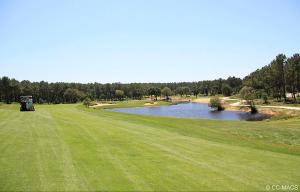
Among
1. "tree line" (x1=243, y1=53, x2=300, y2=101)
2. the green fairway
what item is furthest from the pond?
the green fairway

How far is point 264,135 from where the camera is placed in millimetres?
28750

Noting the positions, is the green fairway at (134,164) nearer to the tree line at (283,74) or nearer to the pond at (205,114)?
the pond at (205,114)

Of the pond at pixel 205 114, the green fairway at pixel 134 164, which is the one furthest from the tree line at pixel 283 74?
the green fairway at pixel 134 164

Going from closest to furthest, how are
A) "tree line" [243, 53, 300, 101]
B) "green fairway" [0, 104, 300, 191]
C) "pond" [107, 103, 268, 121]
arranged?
"green fairway" [0, 104, 300, 191] < "pond" [107, 103, 268, 121] < "tree line" [243, 53, 300, 101]

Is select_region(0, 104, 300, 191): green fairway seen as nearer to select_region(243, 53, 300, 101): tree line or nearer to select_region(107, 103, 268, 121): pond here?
select_region(107, 103, 268, 121): pond

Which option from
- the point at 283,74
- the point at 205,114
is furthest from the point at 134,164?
the point at 283,74

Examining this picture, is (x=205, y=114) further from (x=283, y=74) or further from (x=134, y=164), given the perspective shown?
(x=134, y=164)

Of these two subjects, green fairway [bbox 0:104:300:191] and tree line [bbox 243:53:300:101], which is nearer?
green fairway [bbox 0:104:300:191]

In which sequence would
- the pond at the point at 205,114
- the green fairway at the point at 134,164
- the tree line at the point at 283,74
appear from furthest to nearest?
1. the tree line at the point at 283,74
2. the pond at the point at 205,114
3. the green fairway at the point at 134,164

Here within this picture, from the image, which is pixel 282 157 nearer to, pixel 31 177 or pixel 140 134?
pixel 140 134

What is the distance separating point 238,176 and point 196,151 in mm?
5455

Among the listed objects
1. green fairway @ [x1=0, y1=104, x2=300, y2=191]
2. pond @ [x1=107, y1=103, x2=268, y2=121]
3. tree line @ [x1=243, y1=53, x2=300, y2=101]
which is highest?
tree line @ [x1=243, y1=53, x2=300, y2=101]

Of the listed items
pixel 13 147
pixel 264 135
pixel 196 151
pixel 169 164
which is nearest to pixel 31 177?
pixel 169 164

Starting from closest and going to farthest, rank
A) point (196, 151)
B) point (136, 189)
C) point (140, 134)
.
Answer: point (136, 189) → point (196, 151) → point (140, 134)
